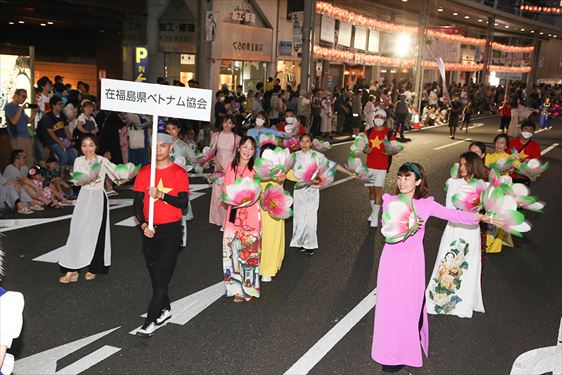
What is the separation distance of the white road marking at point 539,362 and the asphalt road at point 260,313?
3.2 inches

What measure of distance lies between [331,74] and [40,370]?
100 feet

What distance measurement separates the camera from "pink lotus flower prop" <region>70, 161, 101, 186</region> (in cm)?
734

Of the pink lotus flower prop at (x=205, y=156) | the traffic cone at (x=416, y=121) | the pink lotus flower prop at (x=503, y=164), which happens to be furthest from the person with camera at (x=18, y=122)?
the traffic cone at (x=416, y=121)

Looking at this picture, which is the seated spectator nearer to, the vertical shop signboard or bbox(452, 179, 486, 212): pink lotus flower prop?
bbox(452, 179, 486, 212): pink lotus flower prop

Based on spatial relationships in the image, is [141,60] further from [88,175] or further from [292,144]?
[88,175]

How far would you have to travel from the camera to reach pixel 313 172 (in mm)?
8555

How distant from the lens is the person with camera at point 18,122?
12453 mm

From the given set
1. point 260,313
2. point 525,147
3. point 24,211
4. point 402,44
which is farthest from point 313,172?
point 402,44

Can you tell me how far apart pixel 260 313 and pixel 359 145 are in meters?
4.27

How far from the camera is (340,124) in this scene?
81.6ft

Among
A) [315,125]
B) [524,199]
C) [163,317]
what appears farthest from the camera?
[315,125]

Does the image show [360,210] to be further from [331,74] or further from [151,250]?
[331,74]

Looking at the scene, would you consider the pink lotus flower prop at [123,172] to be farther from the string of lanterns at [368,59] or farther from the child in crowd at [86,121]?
the string of lanterns at [368,59]

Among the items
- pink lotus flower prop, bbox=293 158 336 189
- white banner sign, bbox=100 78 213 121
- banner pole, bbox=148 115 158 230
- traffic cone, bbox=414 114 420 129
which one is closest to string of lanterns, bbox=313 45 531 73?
traffic cone, bbox=414 114 420 129
